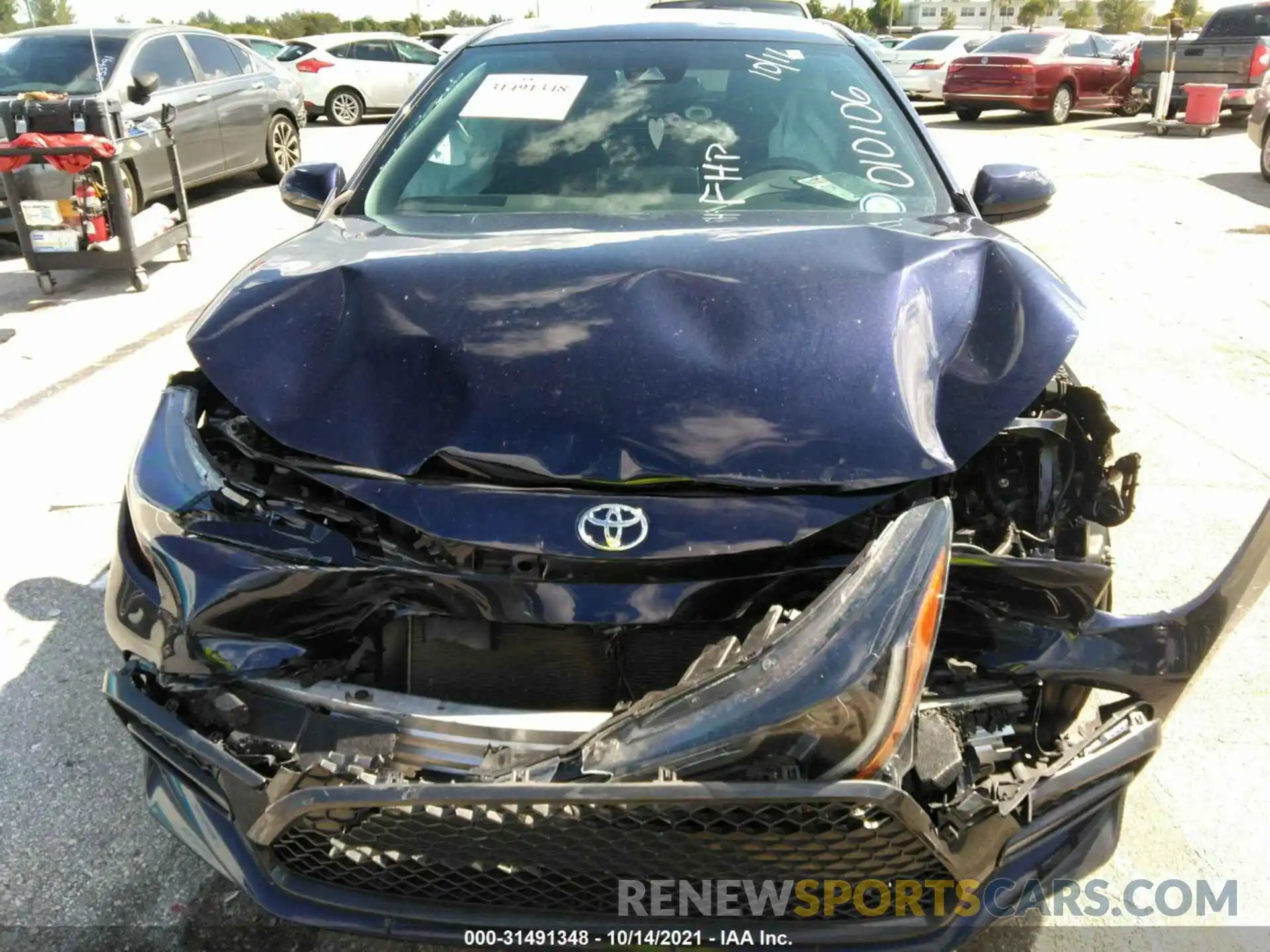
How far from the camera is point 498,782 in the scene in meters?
1.45

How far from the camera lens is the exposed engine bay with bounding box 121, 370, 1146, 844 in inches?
56.6

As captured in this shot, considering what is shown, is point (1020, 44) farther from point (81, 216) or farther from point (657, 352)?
point (657, 352)

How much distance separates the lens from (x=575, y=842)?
1.49 meters

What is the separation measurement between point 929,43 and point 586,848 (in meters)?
22.6

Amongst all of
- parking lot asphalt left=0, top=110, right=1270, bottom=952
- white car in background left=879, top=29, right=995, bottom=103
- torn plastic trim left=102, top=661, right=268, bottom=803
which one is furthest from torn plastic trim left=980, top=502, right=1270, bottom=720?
white car in background left=879, top=29, right=995, bottom=103

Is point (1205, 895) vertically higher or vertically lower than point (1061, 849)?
lower

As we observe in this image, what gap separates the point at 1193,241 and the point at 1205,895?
286 inches

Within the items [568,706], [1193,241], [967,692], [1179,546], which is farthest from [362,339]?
[1193,241]

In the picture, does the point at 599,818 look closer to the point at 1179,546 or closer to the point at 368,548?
the point at 368,548

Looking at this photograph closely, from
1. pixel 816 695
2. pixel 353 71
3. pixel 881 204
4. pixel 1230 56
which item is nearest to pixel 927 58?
pixel 1230 56

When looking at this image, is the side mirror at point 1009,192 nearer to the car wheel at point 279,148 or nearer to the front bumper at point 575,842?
the front bumper at point 575,842

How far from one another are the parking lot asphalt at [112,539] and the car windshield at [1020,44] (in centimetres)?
923

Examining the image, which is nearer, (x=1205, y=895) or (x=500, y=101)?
(x=1205, y=895)

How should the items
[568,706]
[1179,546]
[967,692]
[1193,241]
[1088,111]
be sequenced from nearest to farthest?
[967,692], [568,706], [1179,546], [1193,241], [1088,111]
